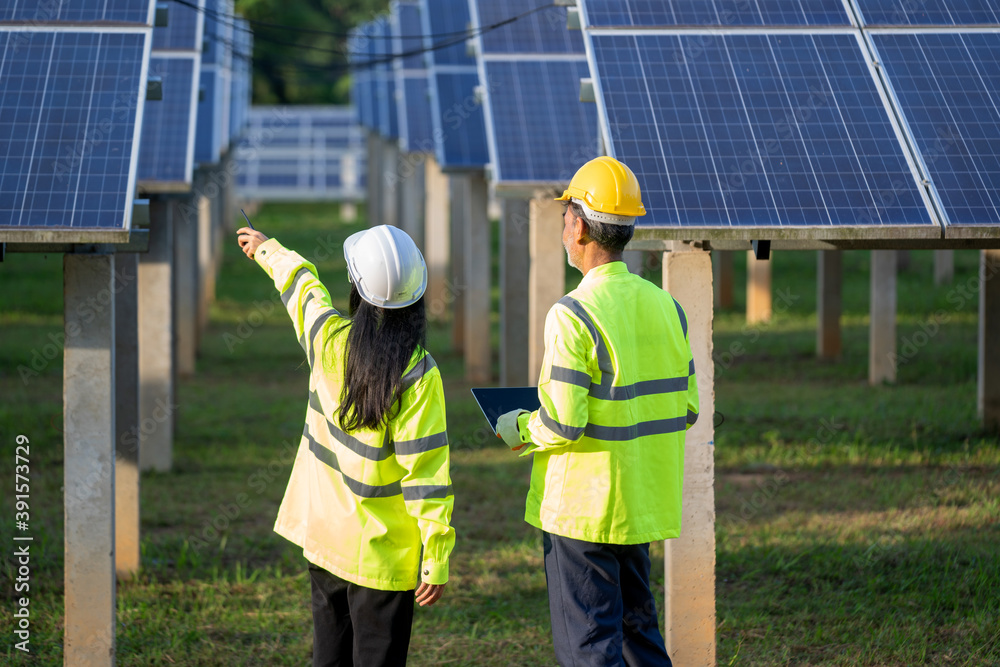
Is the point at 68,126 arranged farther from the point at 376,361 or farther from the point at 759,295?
the point at 759,295

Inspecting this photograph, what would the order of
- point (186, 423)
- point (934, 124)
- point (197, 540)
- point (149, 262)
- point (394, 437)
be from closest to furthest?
point (394, 437) → point (934, 124) → point (197, 540) → point (149, 262) → point (186, 423)

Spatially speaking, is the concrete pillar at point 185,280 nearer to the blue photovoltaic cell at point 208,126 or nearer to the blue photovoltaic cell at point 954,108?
the blue photovoltaic cell at point 208,126

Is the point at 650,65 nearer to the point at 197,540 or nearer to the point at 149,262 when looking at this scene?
the point at 197,540

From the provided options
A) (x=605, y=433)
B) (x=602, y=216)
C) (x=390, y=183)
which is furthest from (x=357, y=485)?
(x=390, y=183)

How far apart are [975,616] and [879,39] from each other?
115 inches

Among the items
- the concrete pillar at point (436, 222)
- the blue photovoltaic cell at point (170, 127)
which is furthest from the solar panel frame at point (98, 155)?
the concrete pillar at point (436, 222)

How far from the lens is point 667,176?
4.69m

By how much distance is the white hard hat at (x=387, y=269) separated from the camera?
3.57m

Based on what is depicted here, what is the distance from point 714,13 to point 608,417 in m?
2.71

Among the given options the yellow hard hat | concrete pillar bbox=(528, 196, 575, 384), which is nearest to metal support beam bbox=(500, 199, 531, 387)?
concrete pillar bbox=(528, 196, 575, 384)

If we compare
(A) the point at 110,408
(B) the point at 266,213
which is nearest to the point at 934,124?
(A) the point at 110,408

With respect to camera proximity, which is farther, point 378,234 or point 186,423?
point 186,423

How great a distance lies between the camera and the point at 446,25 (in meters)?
14.7

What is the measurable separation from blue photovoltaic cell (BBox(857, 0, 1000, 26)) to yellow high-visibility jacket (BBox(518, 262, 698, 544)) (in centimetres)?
266
